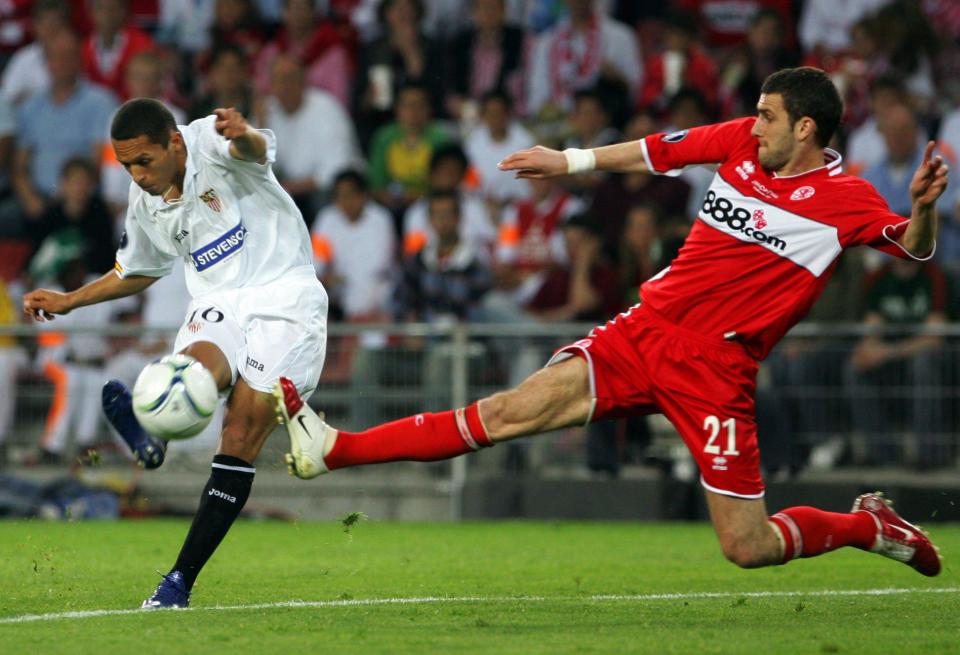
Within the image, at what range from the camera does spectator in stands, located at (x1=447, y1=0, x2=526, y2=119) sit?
17.2m

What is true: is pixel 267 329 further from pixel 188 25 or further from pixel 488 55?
pixel 188 25

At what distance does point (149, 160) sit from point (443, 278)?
7.09 m

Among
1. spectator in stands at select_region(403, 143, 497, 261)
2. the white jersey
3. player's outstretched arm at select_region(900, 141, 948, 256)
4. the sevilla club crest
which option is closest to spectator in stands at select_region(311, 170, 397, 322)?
spectator in stands at select_region(403, 143, 497, 261)

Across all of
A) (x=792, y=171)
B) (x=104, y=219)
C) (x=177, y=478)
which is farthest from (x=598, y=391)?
(x=104, y=219)

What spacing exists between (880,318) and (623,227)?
2680 mm

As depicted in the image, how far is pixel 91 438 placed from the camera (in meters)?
14.2

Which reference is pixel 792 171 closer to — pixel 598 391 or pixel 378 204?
pixel 598 391

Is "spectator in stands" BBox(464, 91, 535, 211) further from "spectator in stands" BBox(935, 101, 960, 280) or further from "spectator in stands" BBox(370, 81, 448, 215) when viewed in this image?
"spectator in stands" BBox(935, 101, 960, 280)

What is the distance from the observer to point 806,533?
7703mm

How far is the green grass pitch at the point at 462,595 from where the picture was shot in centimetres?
675

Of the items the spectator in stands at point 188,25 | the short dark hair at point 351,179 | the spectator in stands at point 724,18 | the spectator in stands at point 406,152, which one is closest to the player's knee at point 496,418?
the short dark hair at point 351,179

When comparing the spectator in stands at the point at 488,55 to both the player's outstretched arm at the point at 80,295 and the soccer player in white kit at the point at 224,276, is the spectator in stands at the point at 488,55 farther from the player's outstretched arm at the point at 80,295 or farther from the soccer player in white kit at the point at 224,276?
the soccer player in white kit at the point at 224,276

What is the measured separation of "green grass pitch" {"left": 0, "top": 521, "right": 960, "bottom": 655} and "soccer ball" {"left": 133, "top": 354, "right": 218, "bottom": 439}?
0.86 metres

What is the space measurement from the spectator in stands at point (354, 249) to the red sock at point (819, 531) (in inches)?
318
